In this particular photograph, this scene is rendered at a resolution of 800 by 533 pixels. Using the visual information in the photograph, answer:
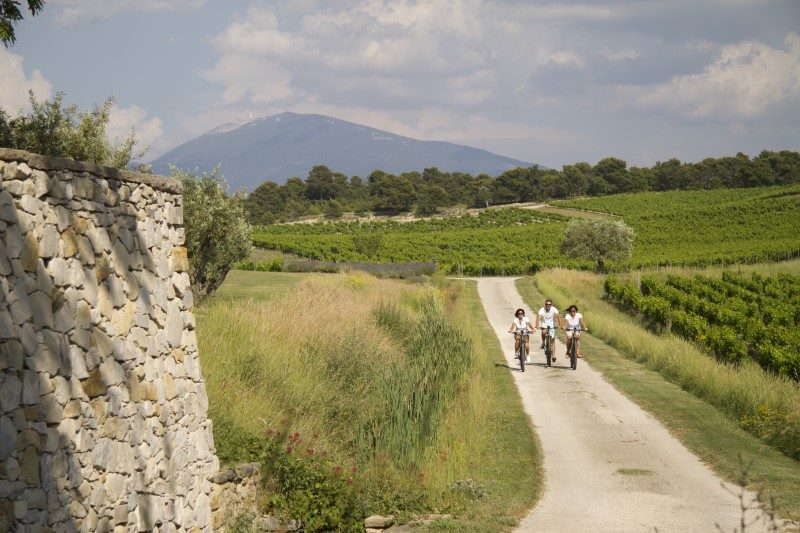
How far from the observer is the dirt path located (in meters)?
11.3

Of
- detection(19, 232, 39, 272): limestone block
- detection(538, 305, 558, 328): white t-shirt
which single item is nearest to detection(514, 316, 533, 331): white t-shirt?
detection(538, 305, 558, 328): white t-shirt

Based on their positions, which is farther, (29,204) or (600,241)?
(600,241)

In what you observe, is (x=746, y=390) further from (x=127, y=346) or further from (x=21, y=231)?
(x=21, y=231)

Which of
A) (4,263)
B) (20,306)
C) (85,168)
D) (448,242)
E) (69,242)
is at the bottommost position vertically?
(448,242)

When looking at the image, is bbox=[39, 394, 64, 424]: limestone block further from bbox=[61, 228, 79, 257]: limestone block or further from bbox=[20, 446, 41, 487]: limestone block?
bbox=[61, 228, 79, 257]: limestone block

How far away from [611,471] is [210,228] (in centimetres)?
1312

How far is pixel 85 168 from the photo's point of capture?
8445 millimetres

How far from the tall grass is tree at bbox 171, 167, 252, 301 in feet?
38.4

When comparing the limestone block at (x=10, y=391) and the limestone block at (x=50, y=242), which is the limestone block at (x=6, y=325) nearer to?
the limestone block at (x=10, y=391)

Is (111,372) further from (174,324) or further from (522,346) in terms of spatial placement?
(522,346)

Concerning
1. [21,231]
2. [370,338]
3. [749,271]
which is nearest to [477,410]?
[370,338]

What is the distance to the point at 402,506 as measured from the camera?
1208cm

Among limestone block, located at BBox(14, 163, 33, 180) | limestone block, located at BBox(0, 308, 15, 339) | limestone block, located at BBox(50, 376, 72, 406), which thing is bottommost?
limestone block, located at BBox(50, 376, 72, 406)

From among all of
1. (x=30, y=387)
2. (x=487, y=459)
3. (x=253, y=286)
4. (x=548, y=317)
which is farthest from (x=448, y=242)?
(x=30, y=387)
